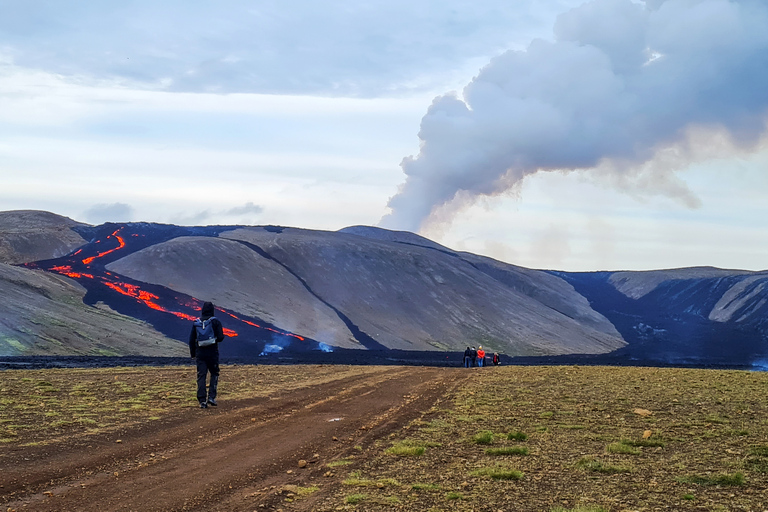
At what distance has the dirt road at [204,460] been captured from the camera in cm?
923

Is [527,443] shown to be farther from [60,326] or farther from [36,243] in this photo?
[36,243]

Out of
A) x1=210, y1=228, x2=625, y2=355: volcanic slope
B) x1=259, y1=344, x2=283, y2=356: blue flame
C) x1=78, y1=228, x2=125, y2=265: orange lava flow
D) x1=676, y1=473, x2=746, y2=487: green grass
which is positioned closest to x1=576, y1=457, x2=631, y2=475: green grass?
x1=676, y1=473, x2=746, y2=487: green grass

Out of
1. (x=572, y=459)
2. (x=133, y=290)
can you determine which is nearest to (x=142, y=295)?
(x=133, y=290)

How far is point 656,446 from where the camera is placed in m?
14.2

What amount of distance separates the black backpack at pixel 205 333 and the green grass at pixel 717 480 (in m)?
12.6

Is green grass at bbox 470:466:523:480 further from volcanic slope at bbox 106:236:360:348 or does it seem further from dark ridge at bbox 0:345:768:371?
volcanic slope at bbox 106:236:360:348

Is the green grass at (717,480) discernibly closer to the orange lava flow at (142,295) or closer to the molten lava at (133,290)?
the molten lava at (133,290)

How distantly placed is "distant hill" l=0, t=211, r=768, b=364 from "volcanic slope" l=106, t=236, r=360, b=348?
41 cm

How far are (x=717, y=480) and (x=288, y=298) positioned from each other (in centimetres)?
12942

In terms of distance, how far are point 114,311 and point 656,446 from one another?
9252 cm

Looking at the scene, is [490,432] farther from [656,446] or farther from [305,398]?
[305,398]

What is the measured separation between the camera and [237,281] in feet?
452

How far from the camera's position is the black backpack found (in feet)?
62.4

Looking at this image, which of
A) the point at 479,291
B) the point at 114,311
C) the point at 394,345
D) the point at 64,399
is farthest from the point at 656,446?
the point at 479,291
